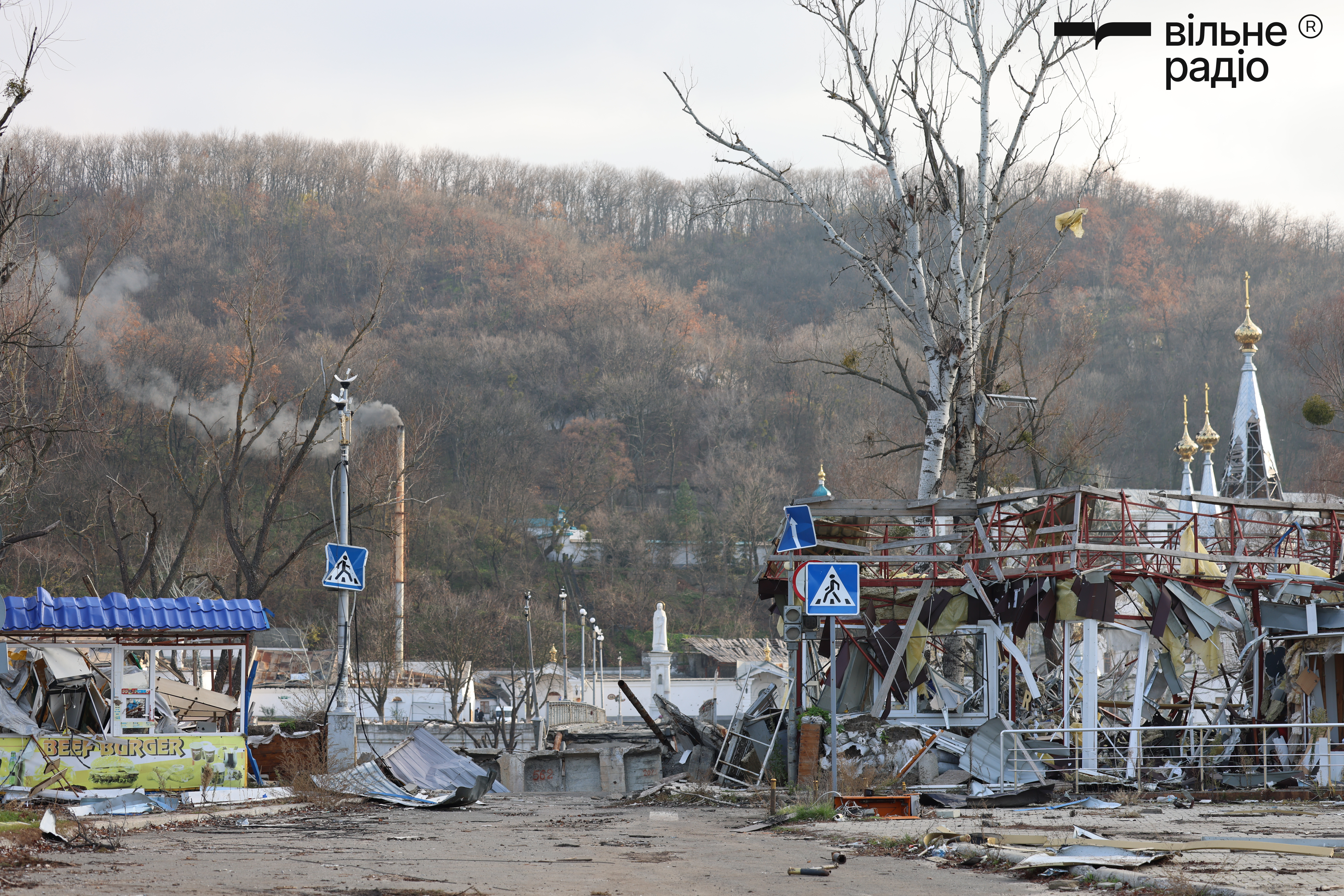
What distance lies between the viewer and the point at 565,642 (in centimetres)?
5709

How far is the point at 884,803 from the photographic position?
49.1 ft

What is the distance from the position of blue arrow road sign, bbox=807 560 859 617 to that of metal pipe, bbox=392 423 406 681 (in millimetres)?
39066

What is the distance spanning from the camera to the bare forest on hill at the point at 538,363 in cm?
6172

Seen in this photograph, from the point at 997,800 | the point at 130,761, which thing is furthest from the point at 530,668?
the point at 997,800

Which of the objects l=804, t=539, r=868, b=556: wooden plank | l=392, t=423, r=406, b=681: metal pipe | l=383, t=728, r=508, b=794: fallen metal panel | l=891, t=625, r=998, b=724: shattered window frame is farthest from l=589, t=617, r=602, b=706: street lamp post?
l=383, t=728, r=508, b=794: fallen metal panel

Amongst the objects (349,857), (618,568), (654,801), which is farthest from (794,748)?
(618,568)

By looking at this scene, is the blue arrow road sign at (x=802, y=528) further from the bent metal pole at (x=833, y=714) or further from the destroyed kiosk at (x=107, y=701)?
the destroyed kiosk at (x=107, y=701)

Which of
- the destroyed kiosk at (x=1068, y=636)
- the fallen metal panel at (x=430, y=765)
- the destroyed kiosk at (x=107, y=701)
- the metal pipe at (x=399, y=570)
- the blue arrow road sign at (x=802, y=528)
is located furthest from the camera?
the metal pipe at (x=399, y=570)

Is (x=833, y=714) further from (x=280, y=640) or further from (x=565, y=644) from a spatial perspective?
(x=280, y=640)

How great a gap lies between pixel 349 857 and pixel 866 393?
87.5m

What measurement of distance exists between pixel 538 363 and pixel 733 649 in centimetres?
4750

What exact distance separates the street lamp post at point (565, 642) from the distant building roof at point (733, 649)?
20.5 feet

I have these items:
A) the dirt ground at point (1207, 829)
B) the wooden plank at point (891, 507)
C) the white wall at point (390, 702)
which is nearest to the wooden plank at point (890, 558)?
the wooden plank at point (891, 507)

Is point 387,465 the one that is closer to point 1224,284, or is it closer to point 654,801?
point 654,801
